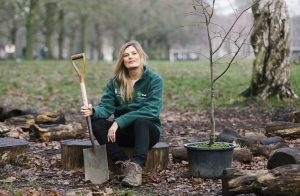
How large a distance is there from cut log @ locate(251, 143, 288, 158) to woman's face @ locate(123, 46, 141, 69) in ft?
6.77

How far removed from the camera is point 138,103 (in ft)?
18.5

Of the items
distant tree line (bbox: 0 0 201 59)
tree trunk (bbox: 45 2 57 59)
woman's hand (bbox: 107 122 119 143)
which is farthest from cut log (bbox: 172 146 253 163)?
tree trunk (bbox: 45 2 57 59)

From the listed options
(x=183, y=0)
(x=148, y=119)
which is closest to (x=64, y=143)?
(x=148, y=119)

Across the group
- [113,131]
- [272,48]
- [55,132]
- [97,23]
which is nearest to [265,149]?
[113,131]

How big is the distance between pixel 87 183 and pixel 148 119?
0.91 metres

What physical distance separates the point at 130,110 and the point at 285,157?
1708mm

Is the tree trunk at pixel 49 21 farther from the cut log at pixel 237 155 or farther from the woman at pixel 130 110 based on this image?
the woman at pixel 130 110

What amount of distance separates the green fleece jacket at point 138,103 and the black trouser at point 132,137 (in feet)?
0.24

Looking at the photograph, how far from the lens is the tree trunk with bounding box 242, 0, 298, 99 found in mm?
11977

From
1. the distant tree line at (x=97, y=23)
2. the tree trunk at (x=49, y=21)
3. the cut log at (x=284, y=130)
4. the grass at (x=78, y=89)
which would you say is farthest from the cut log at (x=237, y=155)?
the tree trunk at (x=49, y=21)

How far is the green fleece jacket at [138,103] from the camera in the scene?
546cm

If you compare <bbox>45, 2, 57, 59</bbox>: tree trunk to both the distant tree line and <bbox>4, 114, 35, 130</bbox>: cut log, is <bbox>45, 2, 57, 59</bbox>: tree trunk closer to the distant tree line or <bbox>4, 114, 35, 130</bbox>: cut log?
the distant tree line

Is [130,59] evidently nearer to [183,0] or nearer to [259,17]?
[259,17]

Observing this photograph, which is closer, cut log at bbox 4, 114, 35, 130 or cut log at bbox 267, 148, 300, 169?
cut log at bbox 267, 148, 300, 169
